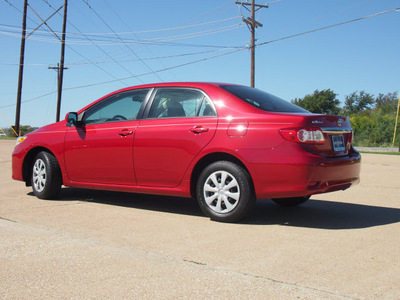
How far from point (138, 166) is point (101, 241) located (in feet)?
5.31

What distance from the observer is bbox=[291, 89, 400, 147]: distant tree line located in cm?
4584

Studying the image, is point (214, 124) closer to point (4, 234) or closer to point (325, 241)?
point (325, 241)

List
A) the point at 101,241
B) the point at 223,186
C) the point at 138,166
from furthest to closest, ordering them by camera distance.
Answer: the point at 138,166
the point at 223,186
the point at 101,241

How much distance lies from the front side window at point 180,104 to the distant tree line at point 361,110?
140 feet

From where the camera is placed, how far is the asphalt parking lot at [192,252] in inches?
113

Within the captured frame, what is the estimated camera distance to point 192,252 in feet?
12.2

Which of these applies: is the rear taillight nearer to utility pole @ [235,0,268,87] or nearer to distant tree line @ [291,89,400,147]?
utility pole @ [235,0,268,87]

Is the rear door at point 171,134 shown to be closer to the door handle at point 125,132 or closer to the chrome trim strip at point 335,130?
the door handle at point 125,132

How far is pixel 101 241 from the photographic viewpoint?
4.07 meters

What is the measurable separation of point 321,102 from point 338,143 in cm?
7675

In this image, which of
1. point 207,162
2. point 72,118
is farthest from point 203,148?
point 72,118

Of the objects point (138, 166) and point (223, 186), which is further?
point (138, 166)

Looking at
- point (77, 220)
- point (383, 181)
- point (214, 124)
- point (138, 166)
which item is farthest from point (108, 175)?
point (383, 181)

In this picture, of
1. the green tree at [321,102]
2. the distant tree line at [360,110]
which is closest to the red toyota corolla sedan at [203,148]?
the distant tree line at [360,110]
